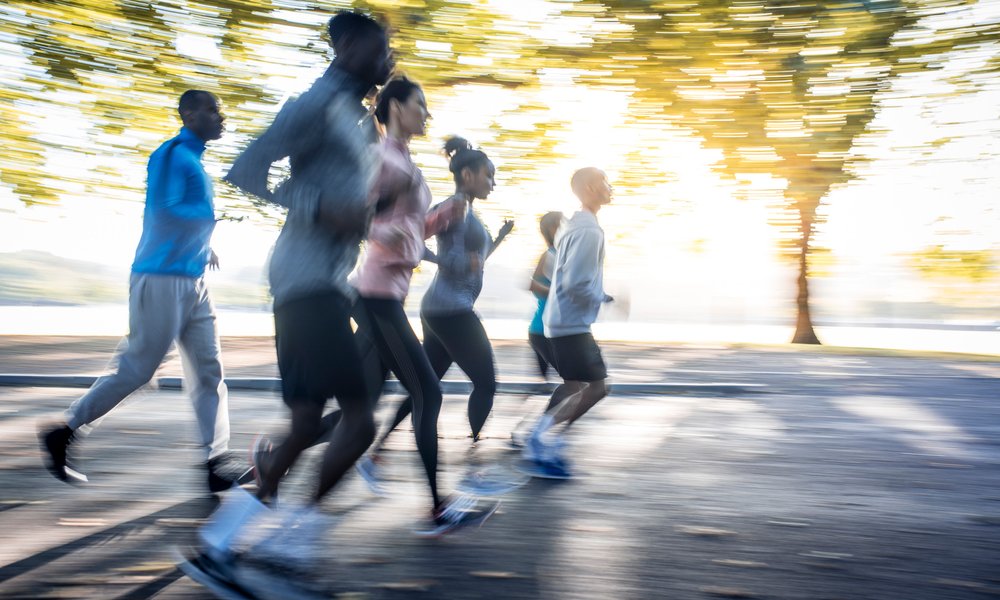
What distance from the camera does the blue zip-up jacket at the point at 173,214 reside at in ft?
14.4

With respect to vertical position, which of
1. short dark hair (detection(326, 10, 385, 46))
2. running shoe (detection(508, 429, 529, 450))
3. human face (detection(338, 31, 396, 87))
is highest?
short dark hair (detection(326, 10, 385, 46))

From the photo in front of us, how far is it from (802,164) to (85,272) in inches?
1628

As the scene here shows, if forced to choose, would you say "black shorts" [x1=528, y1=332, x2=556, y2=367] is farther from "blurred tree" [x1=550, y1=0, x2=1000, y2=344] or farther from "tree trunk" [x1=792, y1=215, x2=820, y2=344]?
"tree trunk" [x1=792, y1=215, x2=820, y2=344]

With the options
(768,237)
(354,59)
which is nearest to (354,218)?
(354,59)

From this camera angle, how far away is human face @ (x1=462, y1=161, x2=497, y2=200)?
16.1ft

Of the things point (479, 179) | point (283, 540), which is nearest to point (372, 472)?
point (479, 179)

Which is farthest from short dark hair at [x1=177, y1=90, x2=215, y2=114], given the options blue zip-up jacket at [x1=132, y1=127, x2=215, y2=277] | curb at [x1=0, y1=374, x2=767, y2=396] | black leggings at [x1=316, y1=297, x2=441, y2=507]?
curb at [x1=0, y1=374, x2=767, y2=396]

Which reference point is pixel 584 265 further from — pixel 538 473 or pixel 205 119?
pixel 205 119

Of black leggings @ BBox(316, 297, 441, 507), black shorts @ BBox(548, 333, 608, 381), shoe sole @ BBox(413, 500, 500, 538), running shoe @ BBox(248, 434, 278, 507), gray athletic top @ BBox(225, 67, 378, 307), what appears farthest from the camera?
black shorts @ BBox(548, 333, 608, 381)

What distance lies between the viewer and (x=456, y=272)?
16.5ft

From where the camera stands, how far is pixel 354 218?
3025 mm

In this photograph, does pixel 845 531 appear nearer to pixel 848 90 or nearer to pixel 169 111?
pixel 848 90

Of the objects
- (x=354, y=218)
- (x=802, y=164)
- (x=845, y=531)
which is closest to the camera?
(x=354, y=218)

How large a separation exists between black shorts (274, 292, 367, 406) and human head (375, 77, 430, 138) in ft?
3.24
